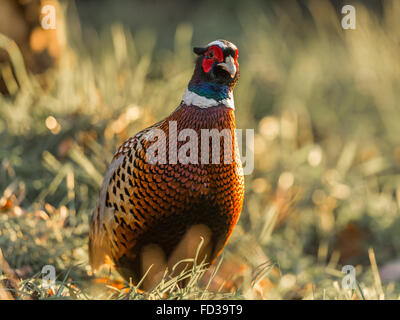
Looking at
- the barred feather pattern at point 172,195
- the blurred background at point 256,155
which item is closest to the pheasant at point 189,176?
the barred feather pattern at point 172,195

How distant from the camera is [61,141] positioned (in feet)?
11.1

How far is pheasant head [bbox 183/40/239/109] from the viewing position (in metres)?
1.97

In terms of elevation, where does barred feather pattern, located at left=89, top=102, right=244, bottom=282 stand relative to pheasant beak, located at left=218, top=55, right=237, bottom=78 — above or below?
below

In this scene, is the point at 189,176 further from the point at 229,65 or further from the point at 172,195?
the point at 229,65

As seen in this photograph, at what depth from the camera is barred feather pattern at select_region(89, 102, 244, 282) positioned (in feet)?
6.57

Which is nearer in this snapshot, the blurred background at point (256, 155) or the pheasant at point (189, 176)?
the pheasant at point (189, 176)

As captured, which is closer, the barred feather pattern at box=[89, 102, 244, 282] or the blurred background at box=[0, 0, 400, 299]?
the barred feather pattern at box=[89, 102, 244, 282]

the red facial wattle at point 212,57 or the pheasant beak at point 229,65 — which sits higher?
the red facial wattle at point 212,57

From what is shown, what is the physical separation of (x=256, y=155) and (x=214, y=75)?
190 centimetres

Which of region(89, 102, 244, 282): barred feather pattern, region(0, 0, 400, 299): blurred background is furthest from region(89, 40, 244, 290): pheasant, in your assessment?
region(0, 0, 400, 299): blurred background

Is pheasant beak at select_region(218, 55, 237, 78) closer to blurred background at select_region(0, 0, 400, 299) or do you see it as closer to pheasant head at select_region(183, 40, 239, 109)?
pheasant head at select_region(183, 40, 239, 109)

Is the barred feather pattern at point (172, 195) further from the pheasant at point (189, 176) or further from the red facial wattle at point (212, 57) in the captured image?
the red facial wattle at point (212, 57)

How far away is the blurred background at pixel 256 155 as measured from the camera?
2.68 metres

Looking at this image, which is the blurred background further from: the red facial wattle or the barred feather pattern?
the red facial wattle
